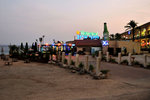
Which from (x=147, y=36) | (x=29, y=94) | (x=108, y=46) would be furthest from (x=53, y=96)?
(x=147, y=36)

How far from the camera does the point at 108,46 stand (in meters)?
30.6

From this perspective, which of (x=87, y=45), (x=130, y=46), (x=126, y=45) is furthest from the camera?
(x=87, y=45)

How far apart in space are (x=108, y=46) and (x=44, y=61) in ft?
62.4

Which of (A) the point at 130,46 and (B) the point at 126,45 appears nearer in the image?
(B) the point at 126,45

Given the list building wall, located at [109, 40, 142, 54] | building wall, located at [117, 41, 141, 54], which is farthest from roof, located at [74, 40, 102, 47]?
building wall, located at [117, 41, 141, 54]

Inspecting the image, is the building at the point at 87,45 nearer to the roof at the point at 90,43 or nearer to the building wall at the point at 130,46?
the roof at the point at 90,43

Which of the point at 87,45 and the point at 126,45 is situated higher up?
the point at 87,45

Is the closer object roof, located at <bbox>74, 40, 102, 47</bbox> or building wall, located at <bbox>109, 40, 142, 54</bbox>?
building wall, located at <bbox>109, 40, 142, 54</bbox>

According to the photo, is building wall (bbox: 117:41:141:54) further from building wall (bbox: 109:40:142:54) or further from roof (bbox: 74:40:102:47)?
roof (bbox: 74:40:102:47)

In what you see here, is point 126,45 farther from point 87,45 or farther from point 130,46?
point 87,45

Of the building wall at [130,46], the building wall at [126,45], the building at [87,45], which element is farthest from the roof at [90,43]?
the building wall at [130,46]

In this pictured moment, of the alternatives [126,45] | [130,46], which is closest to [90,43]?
[126,45]

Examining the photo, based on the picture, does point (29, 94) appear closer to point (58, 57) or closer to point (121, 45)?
point (58, 57)

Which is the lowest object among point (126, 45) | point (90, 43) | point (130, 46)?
point (130, 46)
